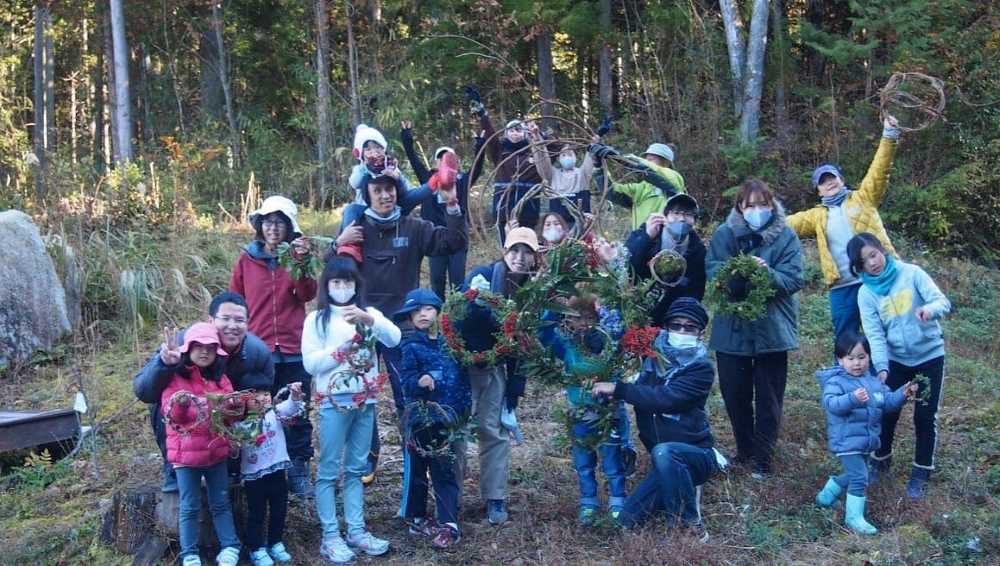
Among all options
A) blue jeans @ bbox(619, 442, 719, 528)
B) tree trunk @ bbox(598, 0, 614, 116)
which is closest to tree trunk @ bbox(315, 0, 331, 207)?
tree trunk @ bbox(598, 0, 614, 116)

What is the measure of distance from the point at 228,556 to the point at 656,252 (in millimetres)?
3231

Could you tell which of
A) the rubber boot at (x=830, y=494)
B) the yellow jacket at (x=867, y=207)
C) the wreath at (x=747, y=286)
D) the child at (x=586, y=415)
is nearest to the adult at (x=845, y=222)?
the yellow jacket at (x=867, y=207)

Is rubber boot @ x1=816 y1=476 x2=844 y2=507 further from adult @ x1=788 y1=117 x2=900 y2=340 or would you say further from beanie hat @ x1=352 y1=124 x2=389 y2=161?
beanie hat @ x1=352 y1=124 x2=389 y2=161

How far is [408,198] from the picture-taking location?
709cm

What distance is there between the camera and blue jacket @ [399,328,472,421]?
19.1 ft

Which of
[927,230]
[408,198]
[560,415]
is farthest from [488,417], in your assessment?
[927,230]

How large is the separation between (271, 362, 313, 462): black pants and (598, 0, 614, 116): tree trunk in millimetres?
11332

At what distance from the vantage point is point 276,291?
625cm

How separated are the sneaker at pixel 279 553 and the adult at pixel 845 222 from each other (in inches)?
150

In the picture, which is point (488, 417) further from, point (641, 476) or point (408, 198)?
point (408, 198)

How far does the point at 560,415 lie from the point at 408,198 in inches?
82.3

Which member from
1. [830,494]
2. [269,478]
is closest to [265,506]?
[269,478]

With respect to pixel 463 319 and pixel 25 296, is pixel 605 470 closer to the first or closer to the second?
pixel 463 319

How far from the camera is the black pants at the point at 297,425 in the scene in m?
6.31
